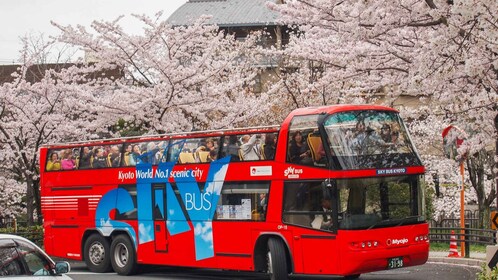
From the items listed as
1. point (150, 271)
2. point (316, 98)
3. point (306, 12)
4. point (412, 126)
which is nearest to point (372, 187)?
point (306, 12)

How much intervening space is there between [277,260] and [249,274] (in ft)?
14.9

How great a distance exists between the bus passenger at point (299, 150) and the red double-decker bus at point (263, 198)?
26mm

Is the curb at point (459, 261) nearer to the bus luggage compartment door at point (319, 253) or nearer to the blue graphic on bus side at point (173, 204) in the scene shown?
the bus luggage compartment door at point (319, 253)

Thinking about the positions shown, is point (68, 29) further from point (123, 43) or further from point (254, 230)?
point (254, 230)

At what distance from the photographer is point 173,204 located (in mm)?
21547

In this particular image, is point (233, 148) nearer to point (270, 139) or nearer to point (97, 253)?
point (270, 139)

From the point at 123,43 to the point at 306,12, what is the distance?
1076 cm

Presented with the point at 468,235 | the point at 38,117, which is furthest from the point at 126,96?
the point at 468,235

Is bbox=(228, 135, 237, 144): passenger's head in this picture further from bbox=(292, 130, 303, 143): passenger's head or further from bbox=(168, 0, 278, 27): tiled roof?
→ bbox=(168, 0, 278, 27): tiled roof

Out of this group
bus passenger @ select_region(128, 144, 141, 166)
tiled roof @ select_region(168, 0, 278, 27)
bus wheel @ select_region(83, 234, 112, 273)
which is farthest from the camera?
tiled roof @ select_region(168, 0, 278, 27)

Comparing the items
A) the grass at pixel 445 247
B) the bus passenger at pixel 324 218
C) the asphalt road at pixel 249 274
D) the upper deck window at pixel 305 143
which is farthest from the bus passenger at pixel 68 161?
the grass at pixel 445 247

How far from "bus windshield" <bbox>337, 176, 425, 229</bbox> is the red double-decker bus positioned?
0.02 metres

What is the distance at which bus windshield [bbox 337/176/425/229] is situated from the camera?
17.6 m

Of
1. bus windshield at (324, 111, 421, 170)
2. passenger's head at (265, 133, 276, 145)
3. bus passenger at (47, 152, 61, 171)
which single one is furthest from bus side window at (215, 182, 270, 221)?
bus passenger at (47, 152, 61, 171)
